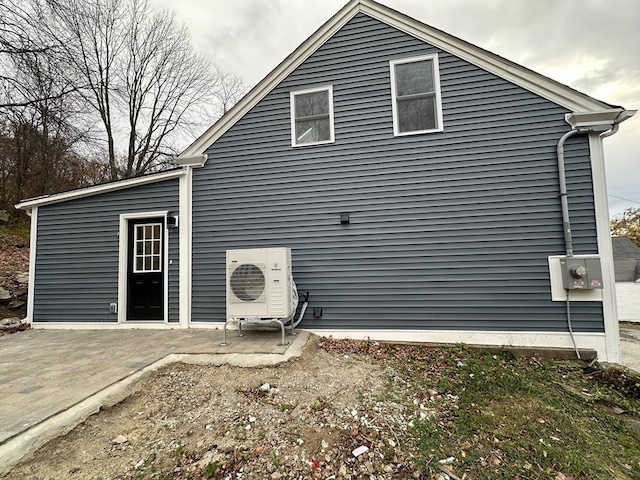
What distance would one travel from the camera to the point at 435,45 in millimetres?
4504

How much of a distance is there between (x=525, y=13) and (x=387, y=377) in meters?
7.21

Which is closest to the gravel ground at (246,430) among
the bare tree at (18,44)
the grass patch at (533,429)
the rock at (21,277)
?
the grass patch at (533,429)

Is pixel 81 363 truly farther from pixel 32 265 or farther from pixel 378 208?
pixel 378 208

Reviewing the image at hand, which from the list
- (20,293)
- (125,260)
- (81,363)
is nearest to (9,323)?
(20,293)

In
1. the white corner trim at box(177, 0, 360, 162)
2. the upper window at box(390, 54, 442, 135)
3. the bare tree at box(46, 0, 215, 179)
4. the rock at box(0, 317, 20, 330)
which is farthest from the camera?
the bare tree at box(46, 0, 215, 179)

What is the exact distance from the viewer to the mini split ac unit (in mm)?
3861

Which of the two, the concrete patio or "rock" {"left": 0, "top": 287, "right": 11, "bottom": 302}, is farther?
"rock" {"left": 0, "top": 287, "right": 11, "bottom": 302}

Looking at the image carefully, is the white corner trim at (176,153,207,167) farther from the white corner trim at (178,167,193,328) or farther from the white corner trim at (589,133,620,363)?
the white corner trim at (589,133,620,363)

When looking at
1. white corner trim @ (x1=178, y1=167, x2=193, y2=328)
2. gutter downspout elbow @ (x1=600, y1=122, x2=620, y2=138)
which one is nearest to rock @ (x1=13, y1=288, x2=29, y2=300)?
white corner trim @ (x1=178, y1=167, x2=193, y2=328)

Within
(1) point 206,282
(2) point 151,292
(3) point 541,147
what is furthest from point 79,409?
(3) point 541,147

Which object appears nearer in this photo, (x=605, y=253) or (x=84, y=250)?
(x=605, y=253)

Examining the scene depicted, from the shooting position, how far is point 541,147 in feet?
13.6

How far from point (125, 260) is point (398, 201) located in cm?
489

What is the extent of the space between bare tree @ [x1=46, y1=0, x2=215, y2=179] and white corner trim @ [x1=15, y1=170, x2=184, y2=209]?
7726 millimetres
